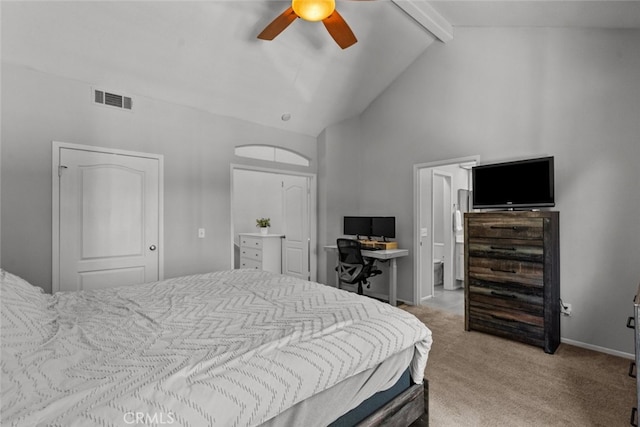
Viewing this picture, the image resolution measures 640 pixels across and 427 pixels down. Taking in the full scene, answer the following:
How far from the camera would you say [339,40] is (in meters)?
2.65

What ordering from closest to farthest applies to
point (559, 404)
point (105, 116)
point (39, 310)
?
1. point (39, 310)
2. point (559, 404)
3. point (105, 116)

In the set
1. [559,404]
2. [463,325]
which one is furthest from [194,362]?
[463,325]

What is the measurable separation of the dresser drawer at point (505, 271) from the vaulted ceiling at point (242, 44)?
227 cm

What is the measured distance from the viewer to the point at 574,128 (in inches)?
122

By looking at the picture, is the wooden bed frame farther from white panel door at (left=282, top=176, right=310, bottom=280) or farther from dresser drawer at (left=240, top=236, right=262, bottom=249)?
dresser drawer at (left=240, top=236, right=262, bottom=249)

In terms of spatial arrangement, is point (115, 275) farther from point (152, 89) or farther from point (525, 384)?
point (525, 384)

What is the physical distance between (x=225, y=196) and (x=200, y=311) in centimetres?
235

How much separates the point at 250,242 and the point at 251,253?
19 centimetres

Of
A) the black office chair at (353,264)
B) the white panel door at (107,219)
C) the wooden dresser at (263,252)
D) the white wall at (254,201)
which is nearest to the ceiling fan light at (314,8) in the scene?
the white panel door at (107,219)

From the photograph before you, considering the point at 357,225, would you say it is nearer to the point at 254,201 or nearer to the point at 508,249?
the point at 508,249

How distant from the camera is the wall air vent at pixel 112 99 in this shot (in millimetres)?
3006

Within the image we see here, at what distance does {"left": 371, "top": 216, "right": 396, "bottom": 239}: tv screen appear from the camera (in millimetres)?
4418

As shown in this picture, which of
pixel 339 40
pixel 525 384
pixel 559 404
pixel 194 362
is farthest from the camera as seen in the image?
pixel 339 40
